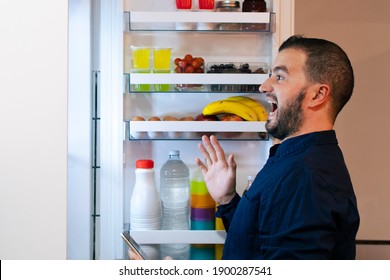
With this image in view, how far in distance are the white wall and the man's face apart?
50cm

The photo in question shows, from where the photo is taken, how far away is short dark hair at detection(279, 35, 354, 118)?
114 cm

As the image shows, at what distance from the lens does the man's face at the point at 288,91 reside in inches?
45.4

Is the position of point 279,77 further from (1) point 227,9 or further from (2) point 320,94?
(1) point 227,9

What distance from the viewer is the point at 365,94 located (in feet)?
5.33

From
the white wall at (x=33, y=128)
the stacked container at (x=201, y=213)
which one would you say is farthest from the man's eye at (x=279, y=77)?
the white wall at (x=33, y=128)

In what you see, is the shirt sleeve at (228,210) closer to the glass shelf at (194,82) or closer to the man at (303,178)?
the man at (303,178)

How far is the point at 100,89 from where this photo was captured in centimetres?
149

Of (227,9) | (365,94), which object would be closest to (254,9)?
(227,9)

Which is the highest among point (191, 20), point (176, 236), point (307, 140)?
point (191, 20)

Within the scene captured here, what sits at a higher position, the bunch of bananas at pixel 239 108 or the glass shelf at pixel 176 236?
the bunch of bananas at pixel 239 108

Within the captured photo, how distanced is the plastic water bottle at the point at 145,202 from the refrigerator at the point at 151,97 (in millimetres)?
35

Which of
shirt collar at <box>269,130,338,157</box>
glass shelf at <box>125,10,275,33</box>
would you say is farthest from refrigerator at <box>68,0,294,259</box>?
shirt collar at <box>269,130,338,157</box>

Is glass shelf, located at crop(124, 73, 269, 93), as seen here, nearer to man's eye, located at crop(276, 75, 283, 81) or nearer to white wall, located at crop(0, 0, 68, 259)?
man's eye, located at crop(276, 75, 283, 81)

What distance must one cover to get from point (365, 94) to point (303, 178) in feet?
2.38
